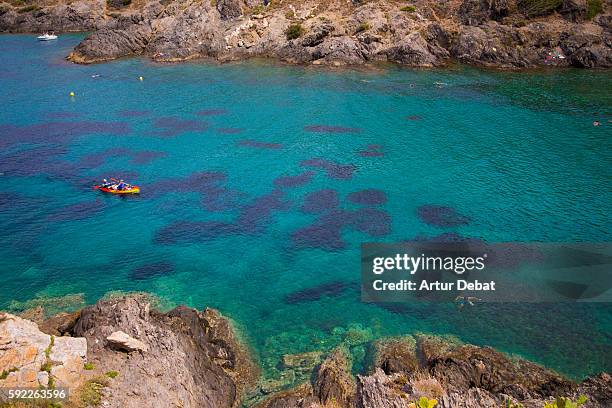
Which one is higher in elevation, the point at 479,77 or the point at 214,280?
the point at 479,77

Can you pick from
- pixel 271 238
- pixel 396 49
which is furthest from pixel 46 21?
pixel 271 238

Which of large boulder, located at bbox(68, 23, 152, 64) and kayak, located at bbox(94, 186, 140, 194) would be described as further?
large boulder, located at bbox(68, 23, 152, 64)

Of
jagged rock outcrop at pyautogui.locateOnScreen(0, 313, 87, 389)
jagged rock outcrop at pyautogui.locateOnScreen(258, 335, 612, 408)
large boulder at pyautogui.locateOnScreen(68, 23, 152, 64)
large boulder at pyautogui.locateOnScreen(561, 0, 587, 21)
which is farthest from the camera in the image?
large boulder at pyautogui.locateOnScreen(68, 23, 152, 64)

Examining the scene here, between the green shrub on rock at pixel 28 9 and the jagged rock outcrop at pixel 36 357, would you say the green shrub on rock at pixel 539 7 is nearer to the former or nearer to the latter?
the jagged rock outcrop at pixel 36 357

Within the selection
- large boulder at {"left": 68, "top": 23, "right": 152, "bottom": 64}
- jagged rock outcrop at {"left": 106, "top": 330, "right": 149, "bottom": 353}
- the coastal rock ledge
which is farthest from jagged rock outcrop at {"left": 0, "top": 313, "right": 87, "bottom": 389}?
large boulder at {"left": 68, "top": 23, "right": 152, "bottom": 64}

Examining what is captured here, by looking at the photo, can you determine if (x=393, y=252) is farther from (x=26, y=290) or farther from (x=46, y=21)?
(x=46, y=21)

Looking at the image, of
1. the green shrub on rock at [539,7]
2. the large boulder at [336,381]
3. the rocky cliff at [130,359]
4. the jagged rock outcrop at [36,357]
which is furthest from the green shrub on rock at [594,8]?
the jagged rock outcrop at [36,357]

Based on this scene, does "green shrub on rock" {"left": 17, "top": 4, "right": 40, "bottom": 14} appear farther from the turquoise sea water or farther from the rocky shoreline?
the rocky shoreline
